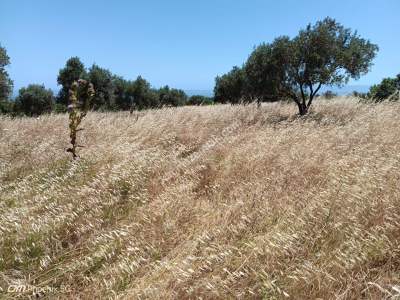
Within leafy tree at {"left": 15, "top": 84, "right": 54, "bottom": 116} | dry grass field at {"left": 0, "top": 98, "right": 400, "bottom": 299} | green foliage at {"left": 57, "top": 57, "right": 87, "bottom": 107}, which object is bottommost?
dry grass field at {"left": 0, "top": 98, "right": 400, "bottom": 299}

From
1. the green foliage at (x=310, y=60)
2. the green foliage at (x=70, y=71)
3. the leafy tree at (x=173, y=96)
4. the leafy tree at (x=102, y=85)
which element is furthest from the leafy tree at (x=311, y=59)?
the leafy tree at (x=173, y=96)

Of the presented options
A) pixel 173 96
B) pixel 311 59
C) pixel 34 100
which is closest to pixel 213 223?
pixel 311 59

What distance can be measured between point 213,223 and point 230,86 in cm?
3414

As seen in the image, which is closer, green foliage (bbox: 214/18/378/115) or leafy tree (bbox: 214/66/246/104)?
green foliage (bbox: 214/18/378/115)

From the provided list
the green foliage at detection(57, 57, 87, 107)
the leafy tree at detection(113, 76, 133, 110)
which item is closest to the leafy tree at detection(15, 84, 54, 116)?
the green foliage at detection(57, 57, 87, 107)

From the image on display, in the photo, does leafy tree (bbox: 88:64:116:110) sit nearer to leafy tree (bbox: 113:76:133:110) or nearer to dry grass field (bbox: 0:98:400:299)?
leafy tree (bbox: 113:76:133:110)

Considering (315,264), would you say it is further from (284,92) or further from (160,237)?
(284,92)

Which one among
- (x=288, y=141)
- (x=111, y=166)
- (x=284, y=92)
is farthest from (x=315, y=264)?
(x=284, y=92)

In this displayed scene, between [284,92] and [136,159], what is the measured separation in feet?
35.9

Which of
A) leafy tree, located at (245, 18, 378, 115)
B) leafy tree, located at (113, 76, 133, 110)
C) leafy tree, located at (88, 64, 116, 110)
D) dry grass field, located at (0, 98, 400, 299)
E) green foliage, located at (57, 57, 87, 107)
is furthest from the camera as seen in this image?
leafy tree, located at (113, 76, 133, 110)

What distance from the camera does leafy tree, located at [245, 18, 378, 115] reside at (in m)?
13.7

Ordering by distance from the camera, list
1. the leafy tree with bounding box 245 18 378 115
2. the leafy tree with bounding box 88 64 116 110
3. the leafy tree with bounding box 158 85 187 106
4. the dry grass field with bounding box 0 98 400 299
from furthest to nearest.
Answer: the leafy tree with bounding box 158 85 187 106 < the leafy tree with bounding box 88 64 116 110 < the leafy tree with bounding box 245 18 378 115 < the dry grass field with bounding box 0 98 400 299

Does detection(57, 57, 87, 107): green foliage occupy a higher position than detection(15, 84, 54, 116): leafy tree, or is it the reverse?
detection(57, 57, 87, 107): green foliage

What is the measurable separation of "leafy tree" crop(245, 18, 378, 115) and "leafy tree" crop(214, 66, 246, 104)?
19.0m
